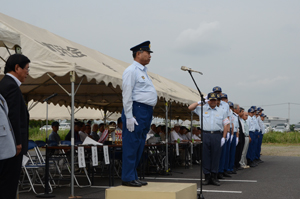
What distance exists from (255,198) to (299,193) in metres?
1.23

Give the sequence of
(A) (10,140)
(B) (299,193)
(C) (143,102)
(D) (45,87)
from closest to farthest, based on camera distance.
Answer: (A) (10,140)
(C) (143,102)
(B) (299,193)
(D) (45,87)

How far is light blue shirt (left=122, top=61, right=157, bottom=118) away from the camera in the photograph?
5477 millimetres

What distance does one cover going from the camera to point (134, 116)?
5.53 meters

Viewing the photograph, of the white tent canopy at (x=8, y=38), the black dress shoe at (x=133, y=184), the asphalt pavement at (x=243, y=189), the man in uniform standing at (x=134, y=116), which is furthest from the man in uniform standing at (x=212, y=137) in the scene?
the white tent canopy at (x=8, y=38)

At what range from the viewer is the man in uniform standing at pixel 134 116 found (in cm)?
547

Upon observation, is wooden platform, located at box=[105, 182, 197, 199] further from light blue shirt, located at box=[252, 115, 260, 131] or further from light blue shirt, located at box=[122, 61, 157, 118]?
light blue shirt, located at box=[252, 115, 260, 131]

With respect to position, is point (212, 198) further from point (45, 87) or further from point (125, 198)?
point (45, 87)

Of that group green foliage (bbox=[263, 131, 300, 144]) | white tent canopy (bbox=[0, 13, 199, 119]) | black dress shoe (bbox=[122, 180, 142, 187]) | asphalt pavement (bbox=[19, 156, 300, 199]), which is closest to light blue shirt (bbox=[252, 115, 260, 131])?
white tent canopy (bbox=[0, 13, 199, 119])

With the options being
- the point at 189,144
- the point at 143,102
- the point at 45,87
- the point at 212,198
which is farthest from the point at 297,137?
the point at 143,102

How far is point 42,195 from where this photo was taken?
7.96 m

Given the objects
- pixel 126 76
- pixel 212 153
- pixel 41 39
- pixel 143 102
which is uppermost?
pixel 41 39

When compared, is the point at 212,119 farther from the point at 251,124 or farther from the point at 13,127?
the point at 251,124

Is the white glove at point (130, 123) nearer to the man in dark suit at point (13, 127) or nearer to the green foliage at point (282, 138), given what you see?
the man in dark suit at point (13, 127)

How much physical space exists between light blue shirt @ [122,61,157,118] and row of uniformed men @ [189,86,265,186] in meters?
2.84
